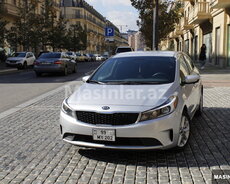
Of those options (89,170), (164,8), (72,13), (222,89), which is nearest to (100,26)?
(72,13)

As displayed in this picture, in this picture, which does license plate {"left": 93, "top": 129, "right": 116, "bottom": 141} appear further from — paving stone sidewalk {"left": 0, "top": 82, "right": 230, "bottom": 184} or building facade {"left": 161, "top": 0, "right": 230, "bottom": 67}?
building facade {"left": 161, "top": 0, "right": 230, "bottom": 67}

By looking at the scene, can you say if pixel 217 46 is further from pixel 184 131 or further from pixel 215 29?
pixel 184 131

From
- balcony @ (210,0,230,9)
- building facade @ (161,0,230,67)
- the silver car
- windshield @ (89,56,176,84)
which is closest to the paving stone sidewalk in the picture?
the silver car

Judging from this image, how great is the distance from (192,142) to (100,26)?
118m

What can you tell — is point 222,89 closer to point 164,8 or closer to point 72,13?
point 164,8

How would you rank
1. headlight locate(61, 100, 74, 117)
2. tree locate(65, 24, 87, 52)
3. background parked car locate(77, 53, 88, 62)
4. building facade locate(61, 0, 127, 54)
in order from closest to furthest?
headlight locate(61, 100, 74, 117)
background parked car locate(77, 53, 88, 62)
tree locate(65, 24, 87, 52)
building facade locate(61, 0, 127, 54)

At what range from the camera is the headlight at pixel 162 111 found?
4.07 m

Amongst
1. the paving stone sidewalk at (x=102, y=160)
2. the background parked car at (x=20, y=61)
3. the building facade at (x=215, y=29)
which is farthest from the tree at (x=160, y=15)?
the paving stone sidewalk at (x=102, y=160)

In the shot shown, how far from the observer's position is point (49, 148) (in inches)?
197

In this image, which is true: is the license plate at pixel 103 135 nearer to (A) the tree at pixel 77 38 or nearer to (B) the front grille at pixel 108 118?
(B) the front grille at pixel 108 118

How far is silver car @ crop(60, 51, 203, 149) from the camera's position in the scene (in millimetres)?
4070

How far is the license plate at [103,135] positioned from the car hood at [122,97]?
0.30m

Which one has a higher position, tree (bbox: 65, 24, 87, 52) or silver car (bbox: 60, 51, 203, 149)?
tree (bbox: 65, 24, 87, 52)

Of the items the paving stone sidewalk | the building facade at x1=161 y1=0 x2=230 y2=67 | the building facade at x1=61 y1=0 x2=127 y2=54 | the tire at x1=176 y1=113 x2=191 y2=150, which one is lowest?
the paving stone sidewalk
